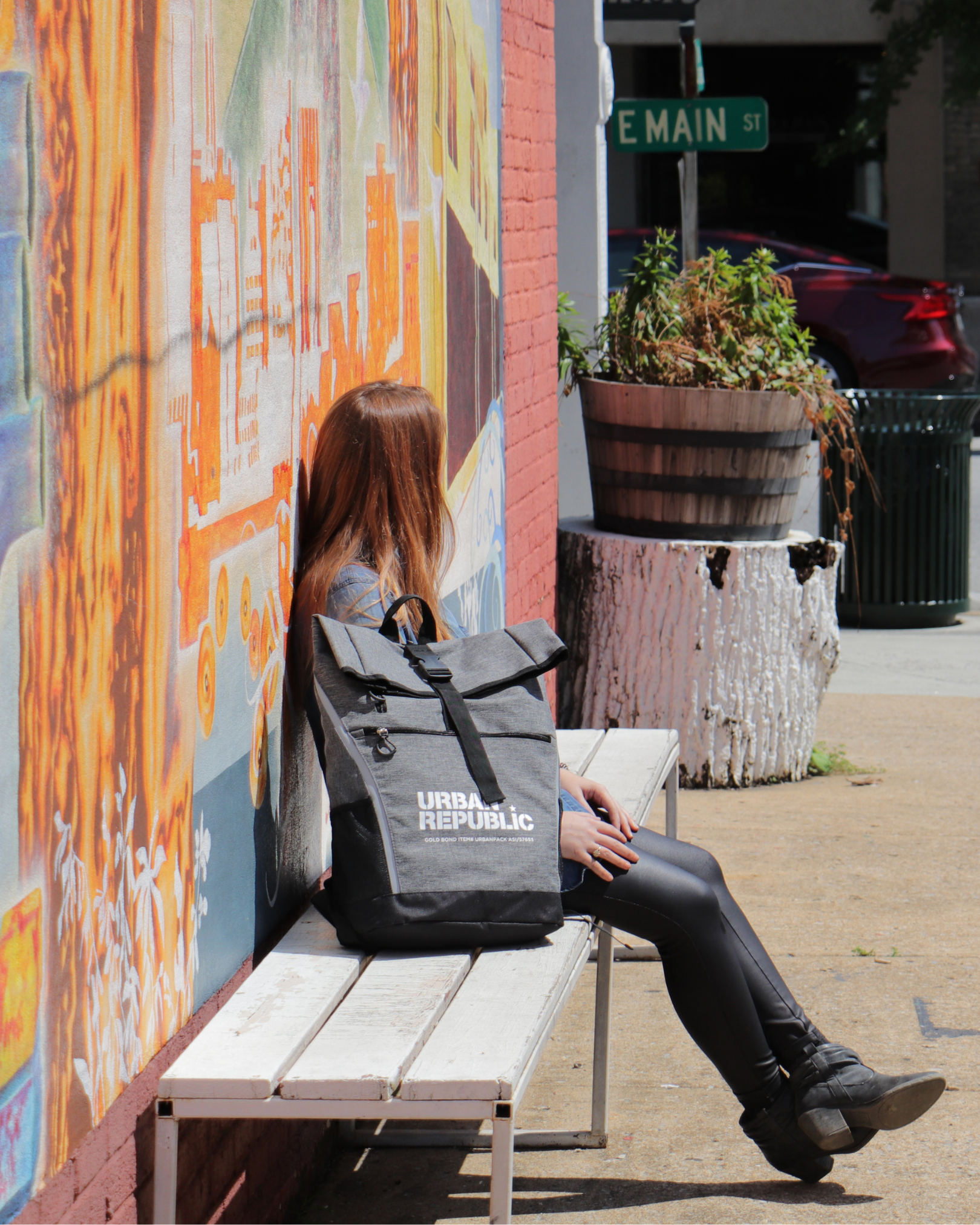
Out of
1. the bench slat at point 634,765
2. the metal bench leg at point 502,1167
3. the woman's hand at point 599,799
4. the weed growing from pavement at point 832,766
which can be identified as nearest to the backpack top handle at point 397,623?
the woman's hand at point 599,799

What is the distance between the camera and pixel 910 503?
7715mm

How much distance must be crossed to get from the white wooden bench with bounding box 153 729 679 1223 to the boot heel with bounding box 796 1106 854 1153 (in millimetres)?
548

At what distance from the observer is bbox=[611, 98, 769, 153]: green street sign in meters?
6.97

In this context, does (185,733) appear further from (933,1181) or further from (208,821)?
(933,1181)

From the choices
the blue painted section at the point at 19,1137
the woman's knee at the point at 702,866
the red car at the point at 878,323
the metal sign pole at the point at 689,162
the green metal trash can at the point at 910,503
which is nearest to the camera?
the blue painted section at the point at 19,1137

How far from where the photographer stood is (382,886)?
7.97 ft

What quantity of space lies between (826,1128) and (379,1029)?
1.02 metres

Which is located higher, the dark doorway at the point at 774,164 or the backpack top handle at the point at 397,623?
the dark doorway at the point at 774,164

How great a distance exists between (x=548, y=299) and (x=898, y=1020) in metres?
3.02

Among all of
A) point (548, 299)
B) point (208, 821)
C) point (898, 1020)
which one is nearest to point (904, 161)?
point (548, 299)

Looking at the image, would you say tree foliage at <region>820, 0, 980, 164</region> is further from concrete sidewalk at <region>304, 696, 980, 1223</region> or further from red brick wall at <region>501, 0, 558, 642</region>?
concrete sidewalk at <region>304, 696, 980, 1223</region>

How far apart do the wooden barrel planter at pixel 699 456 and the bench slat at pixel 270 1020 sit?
311cm

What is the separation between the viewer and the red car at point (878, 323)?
13.8 meters

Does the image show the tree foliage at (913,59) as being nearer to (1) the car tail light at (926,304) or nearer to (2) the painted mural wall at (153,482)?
(1) the car tail light at (926,304)
